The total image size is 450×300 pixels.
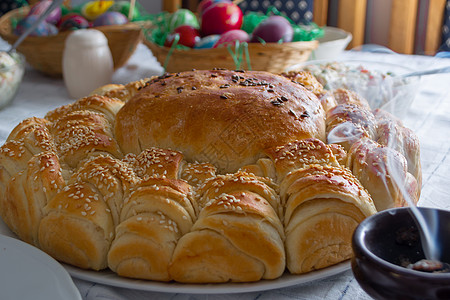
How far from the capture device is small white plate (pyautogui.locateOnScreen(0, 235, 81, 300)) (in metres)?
0.71

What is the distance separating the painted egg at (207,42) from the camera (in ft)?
5.85

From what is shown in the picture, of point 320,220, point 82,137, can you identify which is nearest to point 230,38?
point 82,137

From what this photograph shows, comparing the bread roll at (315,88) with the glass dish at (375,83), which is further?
the glass dish at (375,83)

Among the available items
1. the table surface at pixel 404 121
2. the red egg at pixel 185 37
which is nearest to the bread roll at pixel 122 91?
the table surface at pixel 404 121

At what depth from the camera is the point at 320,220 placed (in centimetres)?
79

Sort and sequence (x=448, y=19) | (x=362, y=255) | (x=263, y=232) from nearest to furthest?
(x=362, y=255)
(x=263, y=232)
(x=448, y=19)

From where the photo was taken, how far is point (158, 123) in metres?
1.02

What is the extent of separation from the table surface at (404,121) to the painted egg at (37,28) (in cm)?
20

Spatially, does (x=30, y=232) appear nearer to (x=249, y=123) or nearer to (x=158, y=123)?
(x=158, y=123)

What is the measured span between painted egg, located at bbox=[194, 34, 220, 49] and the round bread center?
686 millimetres

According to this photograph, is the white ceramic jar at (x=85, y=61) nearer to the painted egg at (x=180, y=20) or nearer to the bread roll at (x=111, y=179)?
the painted egg at (x=180, y=20)

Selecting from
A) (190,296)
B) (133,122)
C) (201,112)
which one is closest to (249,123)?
(201,112)

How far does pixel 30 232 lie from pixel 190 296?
0.31 meters

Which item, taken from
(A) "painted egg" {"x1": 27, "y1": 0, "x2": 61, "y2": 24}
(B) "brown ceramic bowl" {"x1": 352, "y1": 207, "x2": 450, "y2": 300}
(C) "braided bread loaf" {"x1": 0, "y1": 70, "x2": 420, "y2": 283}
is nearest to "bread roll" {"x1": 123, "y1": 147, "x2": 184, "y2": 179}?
(C) "braided bread loaf" {"x1": 0, "y1": 70, "x2": 420, "y2": 283}
